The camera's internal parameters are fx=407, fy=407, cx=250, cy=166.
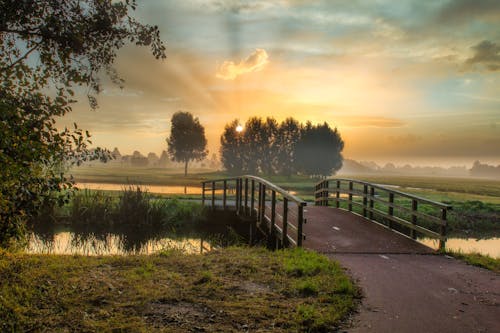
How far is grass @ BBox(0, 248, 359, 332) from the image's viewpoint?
5.10 m

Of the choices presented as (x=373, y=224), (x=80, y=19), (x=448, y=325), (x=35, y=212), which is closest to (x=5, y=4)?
(x=80, y=19)

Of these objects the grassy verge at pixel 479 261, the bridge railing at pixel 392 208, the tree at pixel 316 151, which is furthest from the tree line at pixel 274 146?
the grassy verge at pixel 479 261

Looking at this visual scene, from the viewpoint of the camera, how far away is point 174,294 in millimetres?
6145

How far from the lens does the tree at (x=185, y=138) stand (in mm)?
70812

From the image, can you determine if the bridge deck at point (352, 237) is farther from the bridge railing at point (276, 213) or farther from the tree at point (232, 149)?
Result: the tree at point (232, 149)

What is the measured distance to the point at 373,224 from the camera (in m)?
13.1

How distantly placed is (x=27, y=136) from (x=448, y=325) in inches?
245

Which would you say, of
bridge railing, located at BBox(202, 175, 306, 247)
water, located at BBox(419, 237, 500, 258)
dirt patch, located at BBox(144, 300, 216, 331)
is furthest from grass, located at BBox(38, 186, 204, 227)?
dirt patch, located at BBox(144, 300, 216, 331)

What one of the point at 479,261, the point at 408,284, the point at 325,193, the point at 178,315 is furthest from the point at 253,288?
the point at 325,193

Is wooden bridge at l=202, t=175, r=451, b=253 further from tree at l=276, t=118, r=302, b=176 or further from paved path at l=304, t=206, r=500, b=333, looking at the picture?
tree at l=276, t=118, r=302, b=176

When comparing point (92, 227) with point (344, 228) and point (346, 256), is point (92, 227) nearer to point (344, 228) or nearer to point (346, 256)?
point (344, 228)

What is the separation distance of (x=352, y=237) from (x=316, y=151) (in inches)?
2342

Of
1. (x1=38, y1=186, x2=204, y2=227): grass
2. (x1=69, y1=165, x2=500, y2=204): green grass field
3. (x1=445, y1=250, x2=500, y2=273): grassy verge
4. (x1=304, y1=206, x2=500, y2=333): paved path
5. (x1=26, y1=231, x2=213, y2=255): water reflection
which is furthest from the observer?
(x1=69, y1=165, x2=500, y2=204): green grass field

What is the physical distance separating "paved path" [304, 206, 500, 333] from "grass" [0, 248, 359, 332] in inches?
16.5
